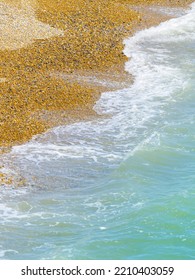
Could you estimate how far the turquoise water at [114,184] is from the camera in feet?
44.7

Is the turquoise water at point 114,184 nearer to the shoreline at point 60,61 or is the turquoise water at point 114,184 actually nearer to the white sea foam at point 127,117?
the white sea foam at point 127,117

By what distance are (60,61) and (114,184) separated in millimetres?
8031

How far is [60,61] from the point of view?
23.2 meters

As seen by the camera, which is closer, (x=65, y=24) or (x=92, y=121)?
(x=92, y=121)

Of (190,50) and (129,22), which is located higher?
(129,22)

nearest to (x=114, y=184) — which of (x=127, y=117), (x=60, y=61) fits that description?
(x=127, y=117)

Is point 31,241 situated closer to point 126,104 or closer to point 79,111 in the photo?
point 79,111

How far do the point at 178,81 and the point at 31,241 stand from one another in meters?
10.7

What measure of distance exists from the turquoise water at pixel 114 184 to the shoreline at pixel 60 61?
623 mm

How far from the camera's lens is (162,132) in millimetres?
19031

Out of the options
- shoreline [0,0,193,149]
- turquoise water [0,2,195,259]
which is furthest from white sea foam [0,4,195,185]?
shoreline [0,0,193,149]

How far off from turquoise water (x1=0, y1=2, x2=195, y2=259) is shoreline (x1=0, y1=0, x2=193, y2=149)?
0.62 metres

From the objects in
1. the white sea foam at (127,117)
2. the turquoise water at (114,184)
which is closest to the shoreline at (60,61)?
the white sea foam at (127,117)
